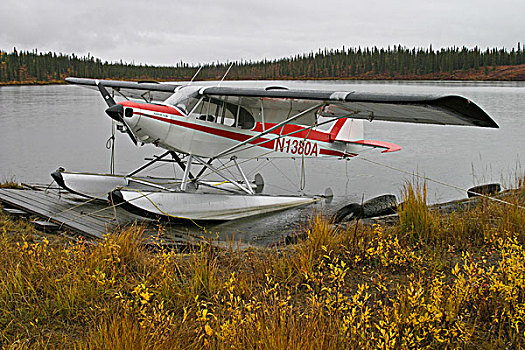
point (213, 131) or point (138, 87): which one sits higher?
point (138, 87)

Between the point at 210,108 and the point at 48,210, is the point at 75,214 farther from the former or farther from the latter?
the point at 210,108

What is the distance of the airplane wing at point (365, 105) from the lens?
4.05 meters

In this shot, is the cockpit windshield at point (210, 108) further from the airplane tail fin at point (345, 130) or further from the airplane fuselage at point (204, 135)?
the airplane tail fin at point (345, 130)

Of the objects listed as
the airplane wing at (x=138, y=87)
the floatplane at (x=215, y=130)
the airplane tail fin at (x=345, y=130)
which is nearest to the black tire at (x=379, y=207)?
the floatplane at (x=215, y=130)

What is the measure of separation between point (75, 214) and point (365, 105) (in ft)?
12.5

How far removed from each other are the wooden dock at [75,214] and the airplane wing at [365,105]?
7.03ft

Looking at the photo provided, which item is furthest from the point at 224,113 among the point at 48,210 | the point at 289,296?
the point at 289,296

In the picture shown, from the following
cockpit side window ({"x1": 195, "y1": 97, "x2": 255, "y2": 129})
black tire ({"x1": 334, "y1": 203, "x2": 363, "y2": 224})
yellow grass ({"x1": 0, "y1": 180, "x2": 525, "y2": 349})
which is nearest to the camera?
yellow grass ({"x1": 0, "y1": 180, "x2": 525, "y2": 349})

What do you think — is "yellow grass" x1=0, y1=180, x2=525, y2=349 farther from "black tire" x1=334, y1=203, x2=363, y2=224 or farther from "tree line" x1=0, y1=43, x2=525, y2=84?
"tree line" x1=0, y1=43, x2=525, y2=84

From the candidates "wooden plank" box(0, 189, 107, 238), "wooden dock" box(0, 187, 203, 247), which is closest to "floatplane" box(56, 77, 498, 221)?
"wooden dock" box(0, 187, 203, 247)

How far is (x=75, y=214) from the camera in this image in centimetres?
563

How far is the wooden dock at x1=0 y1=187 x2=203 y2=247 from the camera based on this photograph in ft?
16.7

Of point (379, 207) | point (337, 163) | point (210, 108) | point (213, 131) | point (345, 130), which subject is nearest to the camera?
point (379, 207)

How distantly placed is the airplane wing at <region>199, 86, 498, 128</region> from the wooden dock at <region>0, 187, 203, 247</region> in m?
2.14
